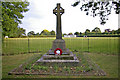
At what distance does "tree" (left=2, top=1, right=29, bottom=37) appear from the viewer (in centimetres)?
1052

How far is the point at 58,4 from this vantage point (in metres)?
7.29

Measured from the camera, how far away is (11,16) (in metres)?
12.3

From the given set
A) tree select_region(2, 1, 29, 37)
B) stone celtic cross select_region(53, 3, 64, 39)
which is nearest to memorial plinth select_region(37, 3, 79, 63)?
stone celtic cross select_region(53, 3, 64, 39)

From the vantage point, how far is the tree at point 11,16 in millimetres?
10525

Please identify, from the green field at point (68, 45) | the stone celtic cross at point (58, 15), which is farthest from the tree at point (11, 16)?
the stone celtic cross at point (58, 15)

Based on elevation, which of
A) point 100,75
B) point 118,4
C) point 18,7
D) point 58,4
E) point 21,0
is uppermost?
point 21,0

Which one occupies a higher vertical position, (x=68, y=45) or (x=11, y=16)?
(x=11, y=16)

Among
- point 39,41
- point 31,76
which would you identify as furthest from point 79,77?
point 39,41

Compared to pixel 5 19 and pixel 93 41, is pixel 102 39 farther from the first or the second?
pixel 5 19

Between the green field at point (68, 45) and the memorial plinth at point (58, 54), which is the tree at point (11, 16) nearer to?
the green field at point (68, 45)

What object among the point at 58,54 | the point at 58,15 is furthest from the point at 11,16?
the point at 58,54

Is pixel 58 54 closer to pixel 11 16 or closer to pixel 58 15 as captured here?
pixel 58 15

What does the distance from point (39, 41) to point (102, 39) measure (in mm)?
8657

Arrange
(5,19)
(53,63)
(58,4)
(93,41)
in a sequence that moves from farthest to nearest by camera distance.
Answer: (93,41) < (5,19) < (58,4) < (53,63)
